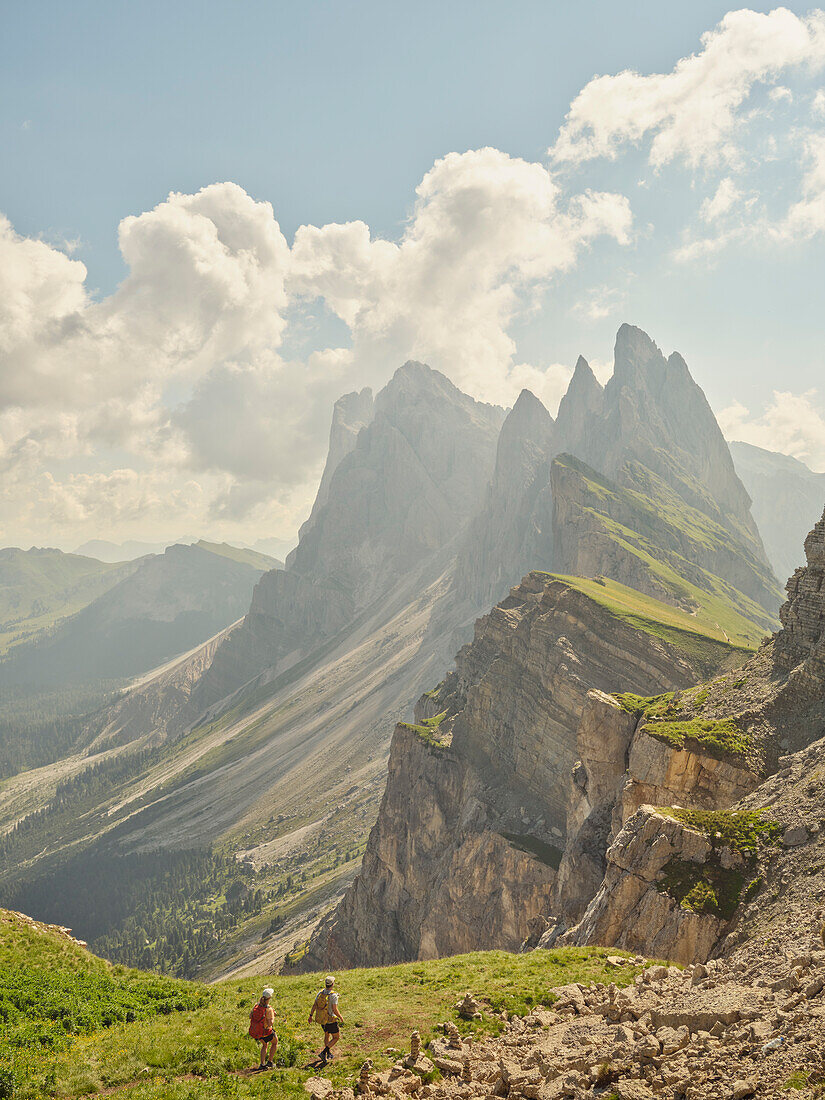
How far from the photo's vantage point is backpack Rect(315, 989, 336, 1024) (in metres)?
19.5

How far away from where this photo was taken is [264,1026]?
1867cm

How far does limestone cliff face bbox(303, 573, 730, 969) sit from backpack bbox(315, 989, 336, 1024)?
5386 cm

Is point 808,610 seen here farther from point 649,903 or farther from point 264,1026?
point 264,1026

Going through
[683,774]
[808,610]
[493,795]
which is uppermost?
[808,610]

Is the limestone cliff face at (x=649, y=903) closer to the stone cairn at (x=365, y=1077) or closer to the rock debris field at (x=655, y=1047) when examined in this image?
the rock debris field at (x=655, y=1047)

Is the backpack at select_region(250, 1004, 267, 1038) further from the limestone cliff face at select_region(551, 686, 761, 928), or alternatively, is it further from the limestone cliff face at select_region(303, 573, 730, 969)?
the limestone cliff face at select_region(303, 573, 730, 969)

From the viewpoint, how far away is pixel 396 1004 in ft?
80.3

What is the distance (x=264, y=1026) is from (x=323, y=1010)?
6.40ft

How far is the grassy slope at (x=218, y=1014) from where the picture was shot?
1656 centimetres

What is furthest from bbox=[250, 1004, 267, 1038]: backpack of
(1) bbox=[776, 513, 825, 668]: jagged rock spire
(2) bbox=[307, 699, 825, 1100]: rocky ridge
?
(1) bbox=[776, 513, 825, 668]: jagged rock spire

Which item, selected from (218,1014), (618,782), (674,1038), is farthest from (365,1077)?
(618,782)

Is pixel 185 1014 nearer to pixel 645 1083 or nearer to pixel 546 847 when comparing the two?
pixel 645 1083

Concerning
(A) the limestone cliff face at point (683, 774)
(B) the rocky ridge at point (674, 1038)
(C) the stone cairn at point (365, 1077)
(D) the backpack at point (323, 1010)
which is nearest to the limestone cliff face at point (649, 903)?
(A) the limestone cliff face at point (683, 774)

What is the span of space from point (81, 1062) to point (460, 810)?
279 ft
